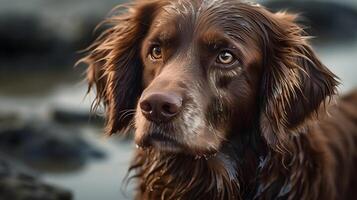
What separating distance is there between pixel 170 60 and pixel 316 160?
43.4 inches

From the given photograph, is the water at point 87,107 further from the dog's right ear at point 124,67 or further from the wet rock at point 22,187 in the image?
the dog's right ear at point 124,67

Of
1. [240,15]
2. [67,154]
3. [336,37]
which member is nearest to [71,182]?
[67,154]

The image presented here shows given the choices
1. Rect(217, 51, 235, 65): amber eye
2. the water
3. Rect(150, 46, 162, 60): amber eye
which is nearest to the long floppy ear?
Rect(217, 51, 235, 65): amber eye

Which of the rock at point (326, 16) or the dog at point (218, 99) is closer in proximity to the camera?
the dog at point (218, 99)

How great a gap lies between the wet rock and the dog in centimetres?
111

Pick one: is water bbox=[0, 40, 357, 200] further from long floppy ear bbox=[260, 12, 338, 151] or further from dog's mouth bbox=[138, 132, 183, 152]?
dog's mouth bbox=[138, 132, 183, 152]

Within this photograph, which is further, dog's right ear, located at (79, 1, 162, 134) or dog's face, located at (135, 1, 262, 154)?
dog's right ear, located at (79, 1, 162, 134)

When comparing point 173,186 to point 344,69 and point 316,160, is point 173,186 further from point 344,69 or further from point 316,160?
point 344,69

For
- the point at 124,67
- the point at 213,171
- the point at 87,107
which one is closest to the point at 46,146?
the point at 87,107

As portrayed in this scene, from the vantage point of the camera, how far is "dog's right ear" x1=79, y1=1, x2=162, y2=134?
5.97 meters

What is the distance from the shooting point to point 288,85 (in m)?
5.66

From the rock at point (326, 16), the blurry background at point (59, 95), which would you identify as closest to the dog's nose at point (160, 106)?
the blurry background at point (59, 95)

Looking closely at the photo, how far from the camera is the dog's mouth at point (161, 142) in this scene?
5.24m

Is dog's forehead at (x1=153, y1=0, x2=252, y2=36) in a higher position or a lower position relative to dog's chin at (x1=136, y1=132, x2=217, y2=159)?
higher
